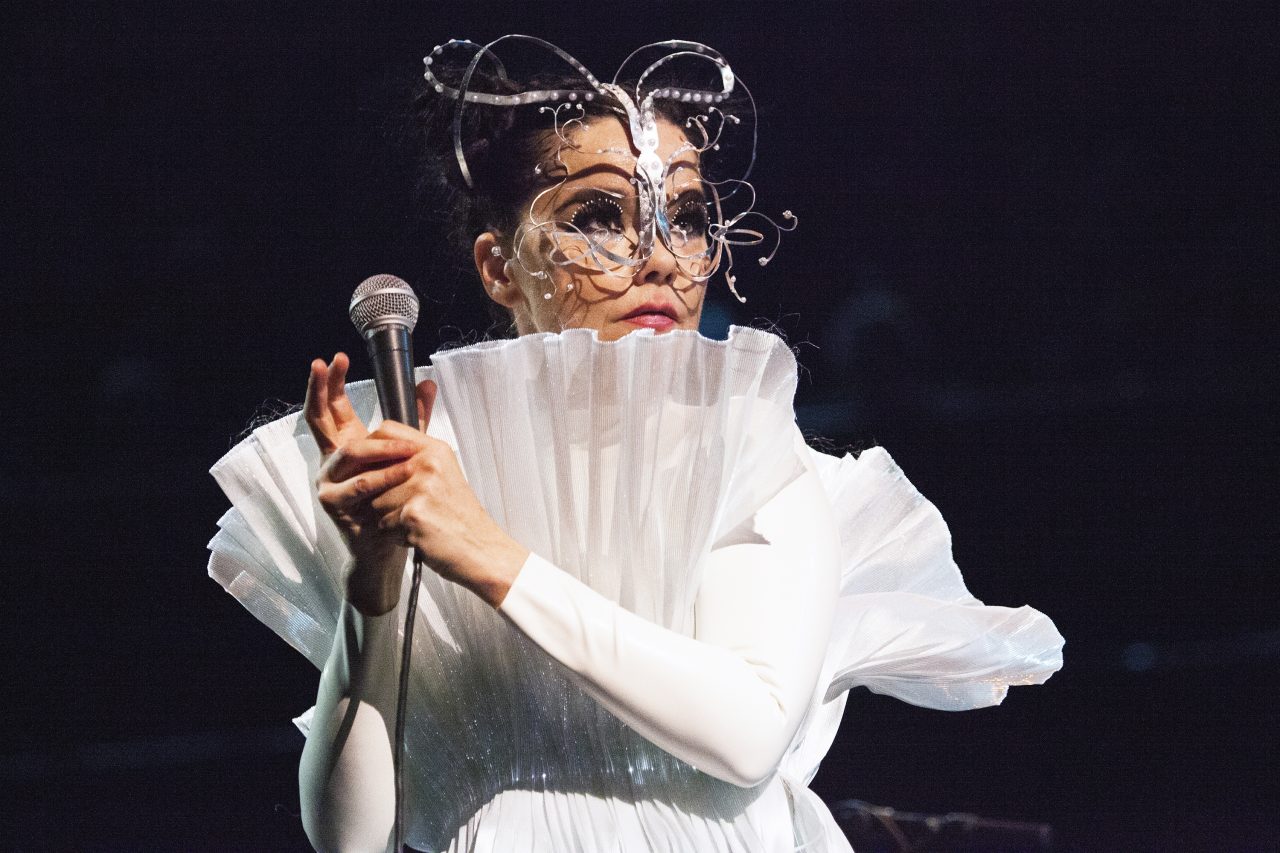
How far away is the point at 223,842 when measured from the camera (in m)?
→ 2.25

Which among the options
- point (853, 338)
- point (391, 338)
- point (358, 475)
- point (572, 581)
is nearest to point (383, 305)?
point (391, 338)

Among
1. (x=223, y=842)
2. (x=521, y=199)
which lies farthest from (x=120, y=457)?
(x=521, y=199)

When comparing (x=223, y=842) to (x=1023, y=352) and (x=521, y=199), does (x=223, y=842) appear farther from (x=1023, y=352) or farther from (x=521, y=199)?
(x=1023, y=352)

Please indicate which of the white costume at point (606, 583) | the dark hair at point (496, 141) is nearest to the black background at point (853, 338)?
the dark hair at point (496, 141)

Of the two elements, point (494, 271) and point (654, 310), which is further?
point (494, 271)

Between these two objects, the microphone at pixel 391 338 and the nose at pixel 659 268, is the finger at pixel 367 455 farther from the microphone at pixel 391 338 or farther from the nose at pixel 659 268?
the nose at pixel 659 268

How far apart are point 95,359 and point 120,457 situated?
8.6 inches

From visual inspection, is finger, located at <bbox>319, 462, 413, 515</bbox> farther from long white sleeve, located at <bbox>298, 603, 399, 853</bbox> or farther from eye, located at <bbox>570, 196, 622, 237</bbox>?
eye, located at <bbox>570, 196, 622, 237</bbox>

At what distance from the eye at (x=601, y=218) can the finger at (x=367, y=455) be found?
0.39 m

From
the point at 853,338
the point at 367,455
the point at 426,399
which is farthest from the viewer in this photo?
the point at 853,338

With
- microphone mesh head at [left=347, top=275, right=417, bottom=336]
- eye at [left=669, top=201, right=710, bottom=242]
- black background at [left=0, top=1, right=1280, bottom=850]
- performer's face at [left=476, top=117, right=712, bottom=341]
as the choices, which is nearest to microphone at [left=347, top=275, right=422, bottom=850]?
microphone mesh head at [left=347, top=275, right=417, bottom=336]

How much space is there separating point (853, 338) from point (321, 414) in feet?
5.29

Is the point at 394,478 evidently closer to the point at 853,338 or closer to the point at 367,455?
the point at 367,455

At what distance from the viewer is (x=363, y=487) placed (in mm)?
909
